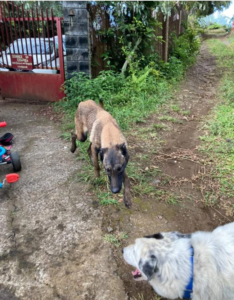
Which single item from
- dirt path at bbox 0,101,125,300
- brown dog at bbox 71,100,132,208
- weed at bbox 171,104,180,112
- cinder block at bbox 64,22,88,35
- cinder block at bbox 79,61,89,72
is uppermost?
cinder block at bbox 64,22,88,35

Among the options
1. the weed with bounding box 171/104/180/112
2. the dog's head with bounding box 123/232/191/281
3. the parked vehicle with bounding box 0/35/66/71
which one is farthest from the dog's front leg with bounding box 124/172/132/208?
the parked vehicle with bounding box 0/35/66/71

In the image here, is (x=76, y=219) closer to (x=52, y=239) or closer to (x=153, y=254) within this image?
(x=52, y=239)

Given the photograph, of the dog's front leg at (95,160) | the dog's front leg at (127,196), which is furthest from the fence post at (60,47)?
the dog's front leg at (127,196)

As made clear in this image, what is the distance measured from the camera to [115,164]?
11.2 feet

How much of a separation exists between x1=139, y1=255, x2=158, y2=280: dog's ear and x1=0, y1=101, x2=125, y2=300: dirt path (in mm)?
772

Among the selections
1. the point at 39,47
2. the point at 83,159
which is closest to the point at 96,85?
the point at 39,47

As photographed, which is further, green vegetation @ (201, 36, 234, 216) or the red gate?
the red gate

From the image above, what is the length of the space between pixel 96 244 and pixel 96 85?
5.21 meters

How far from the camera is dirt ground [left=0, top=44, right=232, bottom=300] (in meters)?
2.75

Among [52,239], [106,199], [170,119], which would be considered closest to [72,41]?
[170,119]

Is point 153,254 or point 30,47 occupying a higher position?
point 30,47

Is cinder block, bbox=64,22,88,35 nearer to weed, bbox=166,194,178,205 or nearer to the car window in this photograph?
the car window

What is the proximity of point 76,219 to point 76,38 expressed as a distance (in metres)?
5.67

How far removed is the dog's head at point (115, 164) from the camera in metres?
3.41
